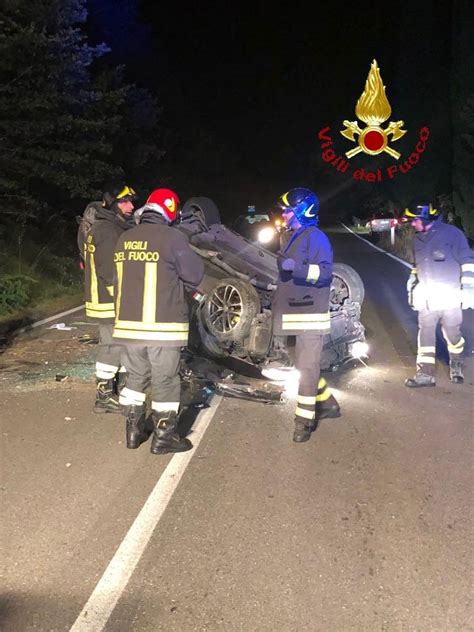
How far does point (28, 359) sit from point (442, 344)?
18.4ft

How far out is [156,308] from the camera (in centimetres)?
472

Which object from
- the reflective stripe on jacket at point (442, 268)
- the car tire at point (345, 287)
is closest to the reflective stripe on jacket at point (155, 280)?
the reflective stripe on jacket at point (442, 268)

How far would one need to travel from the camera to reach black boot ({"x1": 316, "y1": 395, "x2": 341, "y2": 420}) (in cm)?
570

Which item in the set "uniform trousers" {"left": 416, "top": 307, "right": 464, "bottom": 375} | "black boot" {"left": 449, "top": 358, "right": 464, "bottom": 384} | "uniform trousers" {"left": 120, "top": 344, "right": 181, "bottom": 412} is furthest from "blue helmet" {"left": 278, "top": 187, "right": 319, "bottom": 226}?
"black boot" {"left": 449, "top": 358, "right": 464, "bottom": 384}

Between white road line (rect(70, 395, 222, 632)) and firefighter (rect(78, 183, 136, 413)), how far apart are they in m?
1.37

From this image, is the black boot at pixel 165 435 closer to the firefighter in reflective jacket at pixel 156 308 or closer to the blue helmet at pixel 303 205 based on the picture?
the firefighter in reflective jacket at pixel 156 308

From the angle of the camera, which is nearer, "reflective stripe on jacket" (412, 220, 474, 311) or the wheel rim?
"reflective stripe on jacket" (412, 220, 474, 311)

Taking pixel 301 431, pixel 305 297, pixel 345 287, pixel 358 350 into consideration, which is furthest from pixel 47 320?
pixel 301 431

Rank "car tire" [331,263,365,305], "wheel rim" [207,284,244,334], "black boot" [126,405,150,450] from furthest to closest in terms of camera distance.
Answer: "car tire" [331,263,365,305]
"wheel rim" [207,284,244,334]
"black boot" [126,405,150,450]

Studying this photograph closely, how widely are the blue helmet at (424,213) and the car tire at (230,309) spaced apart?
189 centimetres

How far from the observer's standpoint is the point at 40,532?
3631 millimetres

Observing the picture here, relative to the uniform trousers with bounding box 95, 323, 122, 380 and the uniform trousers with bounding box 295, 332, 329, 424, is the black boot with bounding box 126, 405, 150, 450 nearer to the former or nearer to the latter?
the uniform trousers with bounding box 95, 323, 122, 380

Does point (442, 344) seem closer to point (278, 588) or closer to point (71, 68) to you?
point (278, 588)

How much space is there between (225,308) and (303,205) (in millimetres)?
2153
